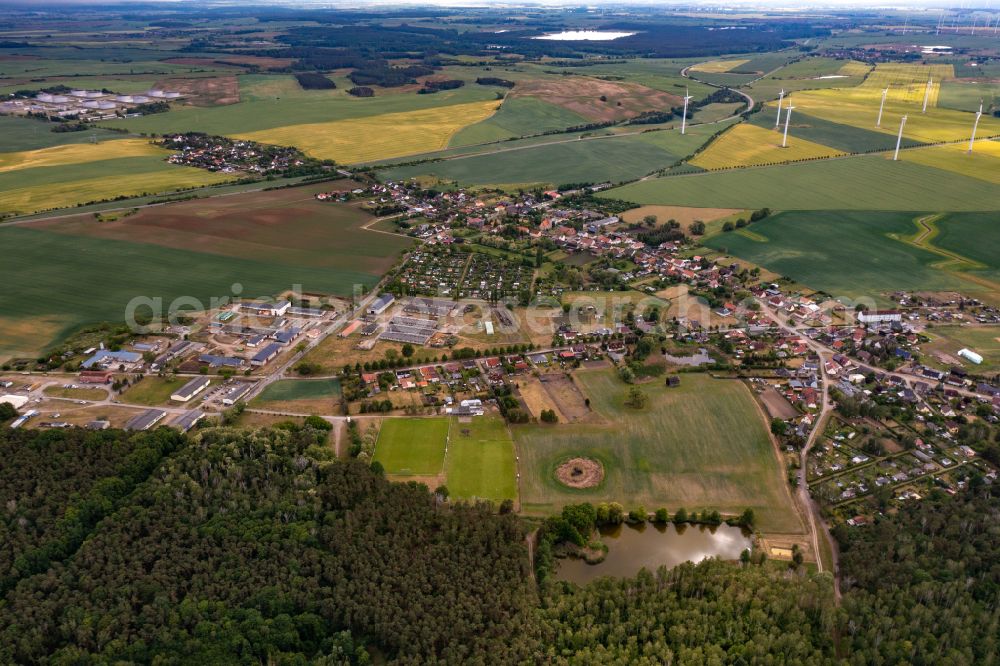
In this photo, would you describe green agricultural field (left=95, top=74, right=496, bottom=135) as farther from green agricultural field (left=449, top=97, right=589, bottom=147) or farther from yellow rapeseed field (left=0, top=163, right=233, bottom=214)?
yellow rapeseed field (left=0, top=163, right=233, bottom=214)

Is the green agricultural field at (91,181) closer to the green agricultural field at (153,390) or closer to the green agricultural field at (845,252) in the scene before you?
the green agricultural field at (153,390)

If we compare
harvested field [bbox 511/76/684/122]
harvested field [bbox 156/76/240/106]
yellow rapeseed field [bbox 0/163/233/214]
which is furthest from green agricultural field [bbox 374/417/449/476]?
harvested field [bbox 156/76/240/106]

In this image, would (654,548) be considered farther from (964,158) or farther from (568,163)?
(964,158)

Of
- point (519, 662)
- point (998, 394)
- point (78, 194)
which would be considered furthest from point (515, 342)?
point (78, 194)

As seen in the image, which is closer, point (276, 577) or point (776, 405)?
point (276, 577)

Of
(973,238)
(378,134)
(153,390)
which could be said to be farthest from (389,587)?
(378,134)

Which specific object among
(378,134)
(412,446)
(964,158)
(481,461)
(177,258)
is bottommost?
(481,461)
